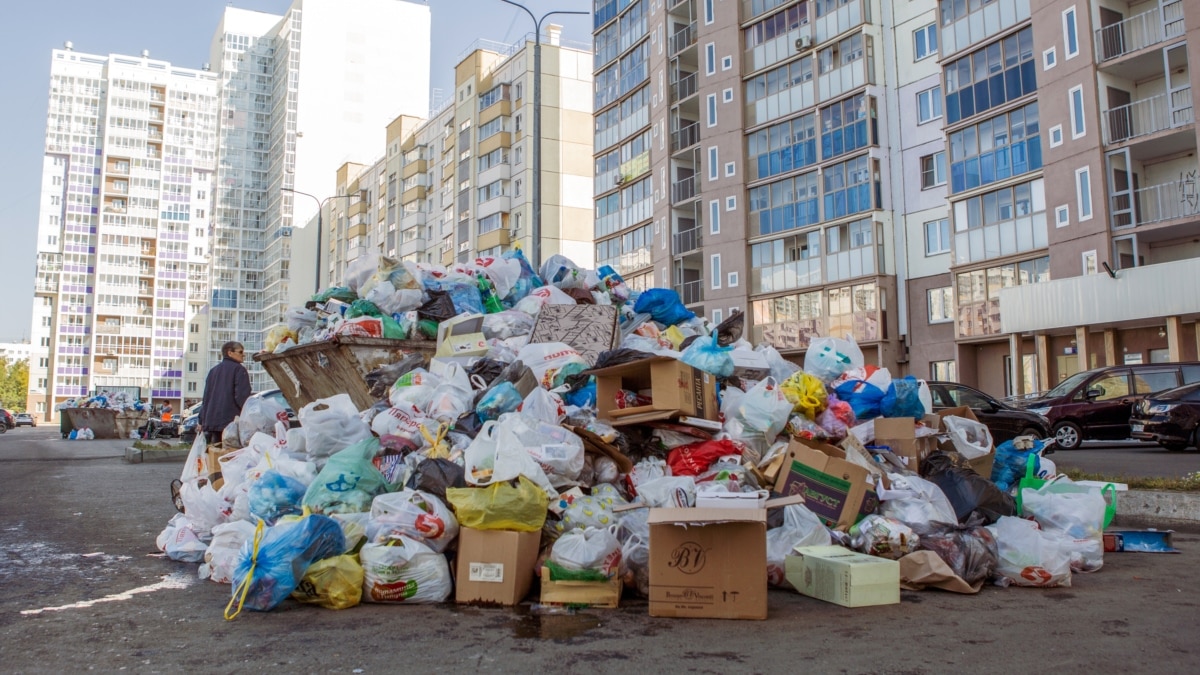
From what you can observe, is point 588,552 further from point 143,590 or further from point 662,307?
point 662,307

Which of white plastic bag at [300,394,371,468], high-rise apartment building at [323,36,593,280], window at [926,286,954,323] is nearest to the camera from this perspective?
white plastic bag at [300,394,371,468]

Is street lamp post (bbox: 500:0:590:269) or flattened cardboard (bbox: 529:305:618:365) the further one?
street lamp post (bbox: 500:0:590:269)

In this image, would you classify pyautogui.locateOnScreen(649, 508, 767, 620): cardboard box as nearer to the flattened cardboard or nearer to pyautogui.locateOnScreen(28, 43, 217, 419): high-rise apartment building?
the flattened cardboard

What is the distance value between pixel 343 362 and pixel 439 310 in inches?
43.4

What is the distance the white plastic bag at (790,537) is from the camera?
15.9 feet

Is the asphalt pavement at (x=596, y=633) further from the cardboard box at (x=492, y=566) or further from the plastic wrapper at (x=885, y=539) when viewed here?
the plastic wrapper at (x=885, y=539)

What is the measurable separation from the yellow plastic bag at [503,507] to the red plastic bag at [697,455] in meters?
1.26

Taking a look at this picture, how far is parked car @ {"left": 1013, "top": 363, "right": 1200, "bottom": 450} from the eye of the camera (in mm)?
15523

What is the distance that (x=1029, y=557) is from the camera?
4.87m

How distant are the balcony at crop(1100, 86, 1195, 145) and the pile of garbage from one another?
17633mm

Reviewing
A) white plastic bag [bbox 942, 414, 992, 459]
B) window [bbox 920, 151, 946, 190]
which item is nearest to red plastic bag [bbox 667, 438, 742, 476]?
white plastic bag [bbox 942, 414, 992, 459]

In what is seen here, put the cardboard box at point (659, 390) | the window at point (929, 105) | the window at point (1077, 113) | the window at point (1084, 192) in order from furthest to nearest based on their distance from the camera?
the window at point (929, 105) < the window at point (1077, 113) < the window at point (1084, 192) < the cardboard box at point (659, 390)

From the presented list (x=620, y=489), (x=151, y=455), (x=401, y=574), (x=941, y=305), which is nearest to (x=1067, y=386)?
(x=941, y=305)

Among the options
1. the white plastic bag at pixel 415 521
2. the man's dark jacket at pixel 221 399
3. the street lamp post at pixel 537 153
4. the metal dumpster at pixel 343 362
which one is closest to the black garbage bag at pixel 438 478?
the white plastic bag at pixel 415 521
